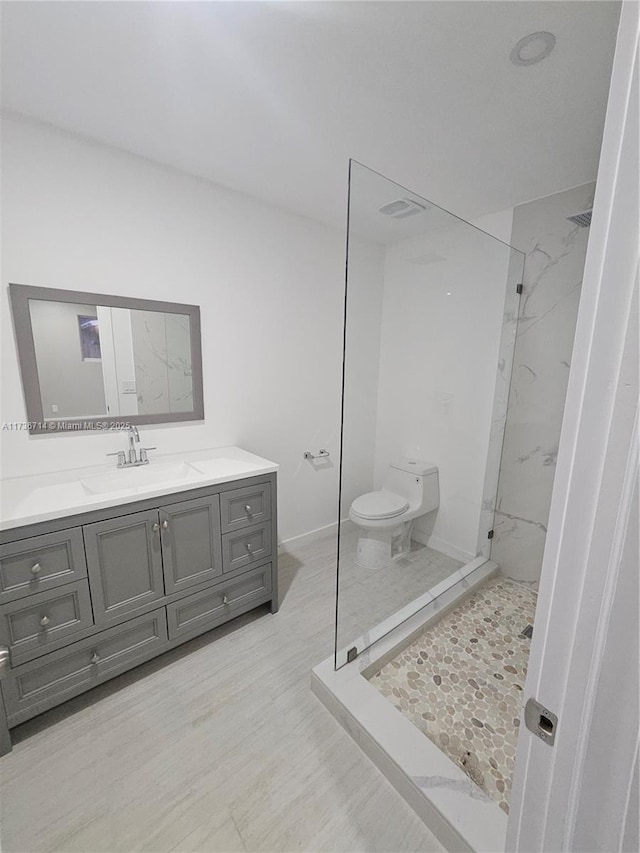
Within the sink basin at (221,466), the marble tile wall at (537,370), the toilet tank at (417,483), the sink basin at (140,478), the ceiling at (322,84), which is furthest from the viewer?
the toilet tank at (417,483)

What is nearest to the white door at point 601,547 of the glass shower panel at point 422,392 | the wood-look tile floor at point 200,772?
the wood-look tile floor at point 200,772

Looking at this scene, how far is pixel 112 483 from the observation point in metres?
1.74

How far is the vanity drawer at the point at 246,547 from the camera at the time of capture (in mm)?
1826

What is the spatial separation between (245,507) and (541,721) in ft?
4.96

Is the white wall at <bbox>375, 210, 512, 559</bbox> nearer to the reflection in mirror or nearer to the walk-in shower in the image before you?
the walk-in shower

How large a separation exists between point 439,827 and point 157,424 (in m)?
2.02

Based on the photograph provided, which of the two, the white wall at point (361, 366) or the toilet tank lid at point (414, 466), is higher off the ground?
the white wall at point (361, 366)

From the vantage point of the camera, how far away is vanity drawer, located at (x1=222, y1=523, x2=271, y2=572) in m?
1.83

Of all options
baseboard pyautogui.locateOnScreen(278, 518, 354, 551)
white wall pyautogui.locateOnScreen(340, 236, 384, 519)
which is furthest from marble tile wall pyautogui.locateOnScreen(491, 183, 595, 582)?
baseboard pyautogui.locateOnScreen(278, 518, 354, 551)

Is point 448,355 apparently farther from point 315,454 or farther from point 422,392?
point 315,454

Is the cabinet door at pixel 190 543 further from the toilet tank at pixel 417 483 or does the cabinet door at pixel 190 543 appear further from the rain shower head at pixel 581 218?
the rain shower head at pixel 581 218

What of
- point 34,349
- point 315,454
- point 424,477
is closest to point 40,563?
point 34,349

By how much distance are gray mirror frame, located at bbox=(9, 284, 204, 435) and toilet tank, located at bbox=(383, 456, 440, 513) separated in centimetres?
153

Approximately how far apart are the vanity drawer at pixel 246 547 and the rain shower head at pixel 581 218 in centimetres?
237
